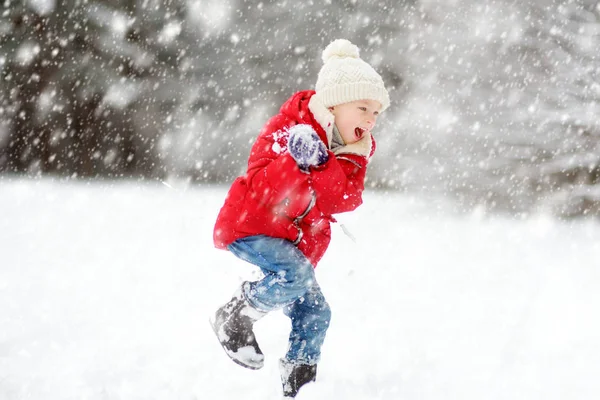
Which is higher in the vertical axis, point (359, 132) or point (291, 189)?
point (359, 132)

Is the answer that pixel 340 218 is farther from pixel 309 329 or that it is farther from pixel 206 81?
pixel 206 81

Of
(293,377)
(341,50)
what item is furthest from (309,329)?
(341,50)

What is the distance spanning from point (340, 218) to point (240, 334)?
4532 millimetres

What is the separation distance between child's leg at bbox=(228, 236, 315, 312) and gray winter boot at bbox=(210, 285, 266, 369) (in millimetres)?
131

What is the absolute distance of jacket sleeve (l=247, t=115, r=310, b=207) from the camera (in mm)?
2041

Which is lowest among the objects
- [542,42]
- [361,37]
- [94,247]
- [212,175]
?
[94,247]

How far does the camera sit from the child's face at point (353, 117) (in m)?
2.29

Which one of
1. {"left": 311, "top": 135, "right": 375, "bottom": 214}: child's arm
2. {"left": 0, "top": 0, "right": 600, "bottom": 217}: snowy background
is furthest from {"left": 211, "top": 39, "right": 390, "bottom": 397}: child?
{"left": 0, "top": 0, "right": 600, "bottom": 217}: snowy background

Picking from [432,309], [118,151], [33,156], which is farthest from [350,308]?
[33,156]

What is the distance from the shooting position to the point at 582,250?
5.73m

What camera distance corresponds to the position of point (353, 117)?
2287mm

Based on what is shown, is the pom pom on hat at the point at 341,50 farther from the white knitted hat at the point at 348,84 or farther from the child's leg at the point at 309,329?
the child's leg at the point at 309,329

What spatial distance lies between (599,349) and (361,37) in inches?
322

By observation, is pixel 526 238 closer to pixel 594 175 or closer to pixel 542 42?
pixel 594 175
